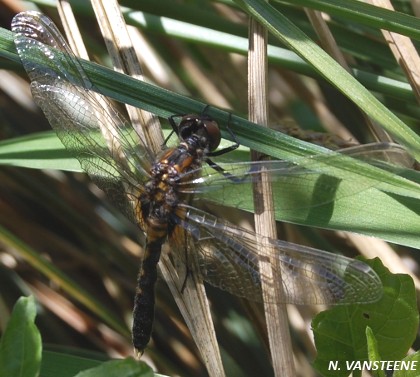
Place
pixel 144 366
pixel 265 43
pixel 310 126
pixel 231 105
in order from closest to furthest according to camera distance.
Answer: pixel 144 366
pixel 265 43
pixel 231 105
pixel 310 126

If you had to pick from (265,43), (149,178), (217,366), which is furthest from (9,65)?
(217,366)

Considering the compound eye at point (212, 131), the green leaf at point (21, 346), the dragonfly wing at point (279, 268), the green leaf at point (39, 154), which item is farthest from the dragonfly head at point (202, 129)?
the green leaf at point (21, 346)

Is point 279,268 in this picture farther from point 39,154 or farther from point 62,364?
point 39,154

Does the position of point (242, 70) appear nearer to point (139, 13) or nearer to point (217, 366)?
point (139, 13)

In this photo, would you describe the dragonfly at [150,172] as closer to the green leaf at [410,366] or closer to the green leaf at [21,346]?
the green leaf at [410,366]

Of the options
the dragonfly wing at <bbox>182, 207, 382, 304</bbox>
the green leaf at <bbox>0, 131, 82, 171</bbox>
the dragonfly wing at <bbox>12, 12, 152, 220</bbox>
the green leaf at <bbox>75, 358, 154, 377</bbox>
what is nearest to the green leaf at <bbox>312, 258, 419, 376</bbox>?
the dragonfly wing at <bbox>182, 207, 382, 304</bbox>
